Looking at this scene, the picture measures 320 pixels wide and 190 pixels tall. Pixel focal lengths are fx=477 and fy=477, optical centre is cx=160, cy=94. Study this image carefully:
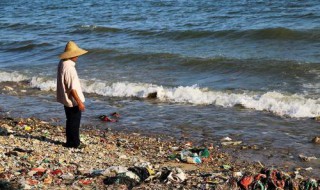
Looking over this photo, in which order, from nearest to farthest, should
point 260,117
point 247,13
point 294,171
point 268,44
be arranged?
point 294,171, point 260,117, point 268,44, point 247,13

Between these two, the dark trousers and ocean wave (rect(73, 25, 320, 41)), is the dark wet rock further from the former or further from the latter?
ocean wave (rect(73, 25, 320, 41))

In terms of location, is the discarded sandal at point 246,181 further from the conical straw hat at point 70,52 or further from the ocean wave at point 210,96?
the ocean wave at point 210,96

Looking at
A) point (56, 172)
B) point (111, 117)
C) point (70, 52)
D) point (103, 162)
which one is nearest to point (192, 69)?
point (111, 117)

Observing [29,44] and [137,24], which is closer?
[29,44]

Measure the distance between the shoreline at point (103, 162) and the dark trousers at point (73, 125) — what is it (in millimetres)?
164

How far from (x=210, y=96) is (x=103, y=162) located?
5.36 m

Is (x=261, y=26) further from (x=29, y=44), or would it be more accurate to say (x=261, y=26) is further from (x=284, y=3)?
(x=29, y=44)

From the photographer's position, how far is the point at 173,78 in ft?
48.3

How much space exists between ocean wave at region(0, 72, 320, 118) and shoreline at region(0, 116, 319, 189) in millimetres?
2856

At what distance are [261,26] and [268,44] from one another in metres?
2.41

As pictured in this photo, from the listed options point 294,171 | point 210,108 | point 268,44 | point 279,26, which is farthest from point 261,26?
point 294,171

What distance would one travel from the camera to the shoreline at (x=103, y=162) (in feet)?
20.7

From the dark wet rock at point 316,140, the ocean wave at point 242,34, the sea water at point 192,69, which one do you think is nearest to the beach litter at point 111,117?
the sea water at point 192,69

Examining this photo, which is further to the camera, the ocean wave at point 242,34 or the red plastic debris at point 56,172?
the ocean wave at point 242,34
